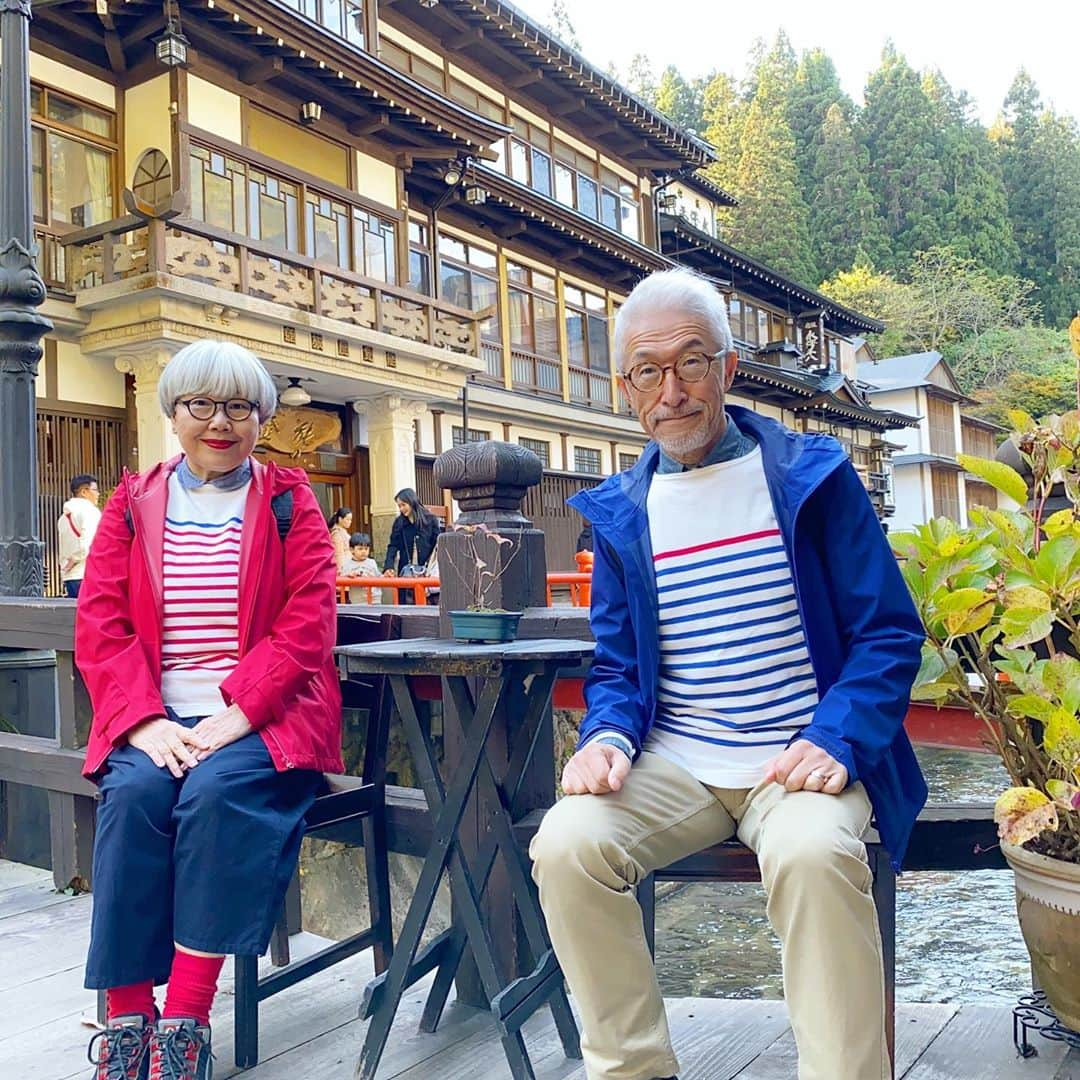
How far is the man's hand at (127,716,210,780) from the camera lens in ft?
6.63

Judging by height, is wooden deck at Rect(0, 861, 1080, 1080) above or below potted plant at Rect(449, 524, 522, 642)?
below

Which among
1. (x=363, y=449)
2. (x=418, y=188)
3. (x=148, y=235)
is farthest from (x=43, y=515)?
(x=418, y=188)

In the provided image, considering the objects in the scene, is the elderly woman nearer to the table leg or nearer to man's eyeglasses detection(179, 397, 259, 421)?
man's eyeglasses detection(179, 397, 259, 421)

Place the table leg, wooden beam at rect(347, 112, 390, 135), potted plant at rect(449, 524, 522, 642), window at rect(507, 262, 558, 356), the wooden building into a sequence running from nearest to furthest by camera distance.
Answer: the table leg → potted plant at rect(449, 524, 522, 642) → the wooden building → wooden beam at rect(347, 112, 390, 135) → window at rect(507, 262, 558, 356)

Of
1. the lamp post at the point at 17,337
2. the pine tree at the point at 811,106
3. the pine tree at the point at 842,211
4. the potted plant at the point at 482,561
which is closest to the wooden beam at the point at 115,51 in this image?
the lamp post at the point at 17,337

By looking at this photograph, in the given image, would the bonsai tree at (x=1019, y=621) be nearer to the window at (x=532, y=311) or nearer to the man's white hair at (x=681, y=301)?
the man's white hair at (x=681, y=301)

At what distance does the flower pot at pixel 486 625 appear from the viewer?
215cm

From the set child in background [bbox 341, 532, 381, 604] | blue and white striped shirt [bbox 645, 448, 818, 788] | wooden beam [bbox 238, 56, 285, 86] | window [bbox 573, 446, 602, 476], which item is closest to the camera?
blue and white striped shirt [bbox 645, 448, 818, 788]

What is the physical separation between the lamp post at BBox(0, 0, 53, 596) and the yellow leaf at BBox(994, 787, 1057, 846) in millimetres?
3836

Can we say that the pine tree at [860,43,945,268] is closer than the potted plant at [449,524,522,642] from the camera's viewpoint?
No

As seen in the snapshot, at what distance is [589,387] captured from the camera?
18.6m

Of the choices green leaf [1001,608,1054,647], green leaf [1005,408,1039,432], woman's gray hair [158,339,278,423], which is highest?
woman's gray hair [158,339,278,423]

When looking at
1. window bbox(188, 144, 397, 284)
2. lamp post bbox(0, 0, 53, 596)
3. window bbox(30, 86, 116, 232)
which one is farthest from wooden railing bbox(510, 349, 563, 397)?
lamp post bbox(0, 0, 53, 596)

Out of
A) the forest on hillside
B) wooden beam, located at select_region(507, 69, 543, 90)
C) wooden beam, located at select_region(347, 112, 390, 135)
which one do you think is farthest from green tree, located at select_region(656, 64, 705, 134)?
wooden beam, located at select_region(347, 112, 390, 135)
